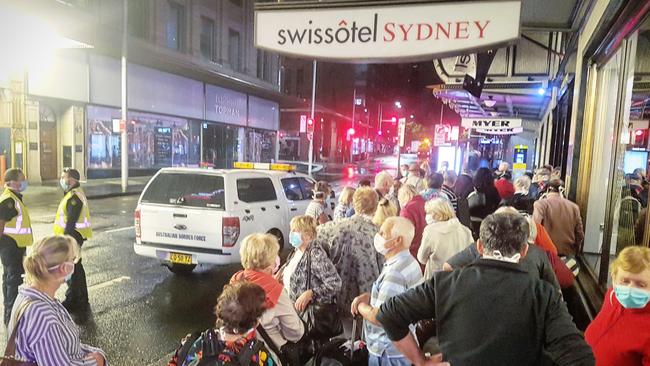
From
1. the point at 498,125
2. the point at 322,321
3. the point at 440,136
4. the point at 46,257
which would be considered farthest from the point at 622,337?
the point at 440,136

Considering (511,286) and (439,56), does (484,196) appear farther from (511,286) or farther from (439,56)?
(511,286)

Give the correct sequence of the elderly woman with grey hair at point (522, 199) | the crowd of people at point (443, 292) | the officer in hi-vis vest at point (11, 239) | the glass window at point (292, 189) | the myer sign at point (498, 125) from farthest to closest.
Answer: the myer sign at point (498, 125) < the glass window at point (292, 189) < the elderly woman with grey hair at point (522, 199) < the officer in hi-vis vest at point (11, 239) < the crowd of people at point (443, 292)

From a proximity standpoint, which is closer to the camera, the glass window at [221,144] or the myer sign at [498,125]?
the myer sign at [498,125]

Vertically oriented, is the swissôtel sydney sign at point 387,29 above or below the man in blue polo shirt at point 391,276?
above

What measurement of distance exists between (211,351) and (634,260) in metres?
2.20

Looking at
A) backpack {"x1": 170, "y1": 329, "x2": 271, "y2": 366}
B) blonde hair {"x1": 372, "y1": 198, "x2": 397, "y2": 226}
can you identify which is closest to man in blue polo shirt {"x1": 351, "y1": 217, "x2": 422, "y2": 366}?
backpack {"x1": 170, "y1": 329, "x2": 271, "y2": 366}

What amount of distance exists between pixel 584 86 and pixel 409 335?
16.3 feet

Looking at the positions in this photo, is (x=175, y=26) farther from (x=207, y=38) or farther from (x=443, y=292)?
(x=443, y=292)

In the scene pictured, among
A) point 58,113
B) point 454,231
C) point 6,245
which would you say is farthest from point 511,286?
point 58,113

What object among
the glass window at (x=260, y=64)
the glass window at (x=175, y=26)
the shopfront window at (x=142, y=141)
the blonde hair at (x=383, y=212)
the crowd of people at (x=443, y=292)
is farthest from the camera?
the glass window at (x=260, y=64)

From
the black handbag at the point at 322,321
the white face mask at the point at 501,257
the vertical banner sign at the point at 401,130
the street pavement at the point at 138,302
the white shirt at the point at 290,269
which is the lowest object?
the street pavement at the point at 138,302

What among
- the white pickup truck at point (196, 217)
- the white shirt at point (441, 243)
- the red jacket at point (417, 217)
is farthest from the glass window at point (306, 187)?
the white shirt at point (441, 243)

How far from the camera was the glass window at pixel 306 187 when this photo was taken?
9.69 metres

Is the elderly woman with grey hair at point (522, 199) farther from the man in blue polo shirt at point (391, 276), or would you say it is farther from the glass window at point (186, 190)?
the glass window at point (186, 190)
